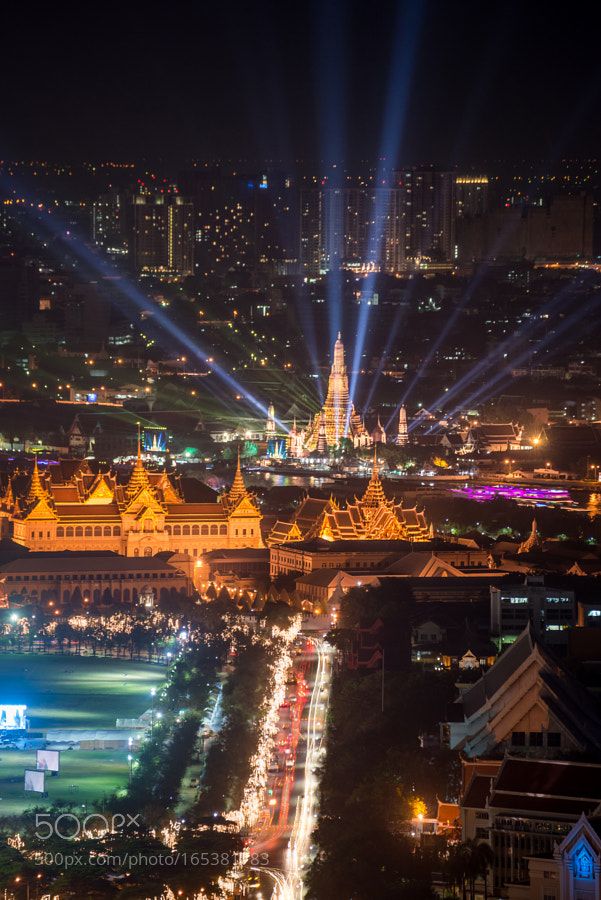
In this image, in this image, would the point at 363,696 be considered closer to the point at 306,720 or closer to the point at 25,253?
the point at 306,720

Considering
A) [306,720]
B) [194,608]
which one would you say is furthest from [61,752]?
[194,608]

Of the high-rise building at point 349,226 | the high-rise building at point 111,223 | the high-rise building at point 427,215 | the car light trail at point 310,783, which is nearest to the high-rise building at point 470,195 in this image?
the high-rise building at point 427,215

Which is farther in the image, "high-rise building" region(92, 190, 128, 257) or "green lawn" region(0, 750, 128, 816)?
"high-rise building" region(92, 190, 128, 257)

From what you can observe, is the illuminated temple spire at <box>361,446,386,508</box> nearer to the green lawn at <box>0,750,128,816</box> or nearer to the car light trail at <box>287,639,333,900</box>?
the car light trail at <box>287,639,333,900</box>

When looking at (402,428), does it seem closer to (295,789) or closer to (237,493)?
(237,493)

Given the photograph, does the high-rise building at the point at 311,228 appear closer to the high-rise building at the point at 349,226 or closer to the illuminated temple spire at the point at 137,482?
the high-rise building at the point at 349,226

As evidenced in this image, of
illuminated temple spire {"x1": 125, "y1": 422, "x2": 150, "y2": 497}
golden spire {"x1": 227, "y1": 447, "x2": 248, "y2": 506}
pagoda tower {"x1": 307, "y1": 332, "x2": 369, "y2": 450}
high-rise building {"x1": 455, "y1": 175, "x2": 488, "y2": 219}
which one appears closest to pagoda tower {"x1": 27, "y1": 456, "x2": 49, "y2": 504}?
illuminated temple spire {"x1": 125, "y1": 422, "x2": 150, "y2": 497}

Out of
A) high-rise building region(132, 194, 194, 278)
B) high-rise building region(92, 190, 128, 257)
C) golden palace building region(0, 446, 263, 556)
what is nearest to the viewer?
golden palace building region(0, 446, 263, 556)
